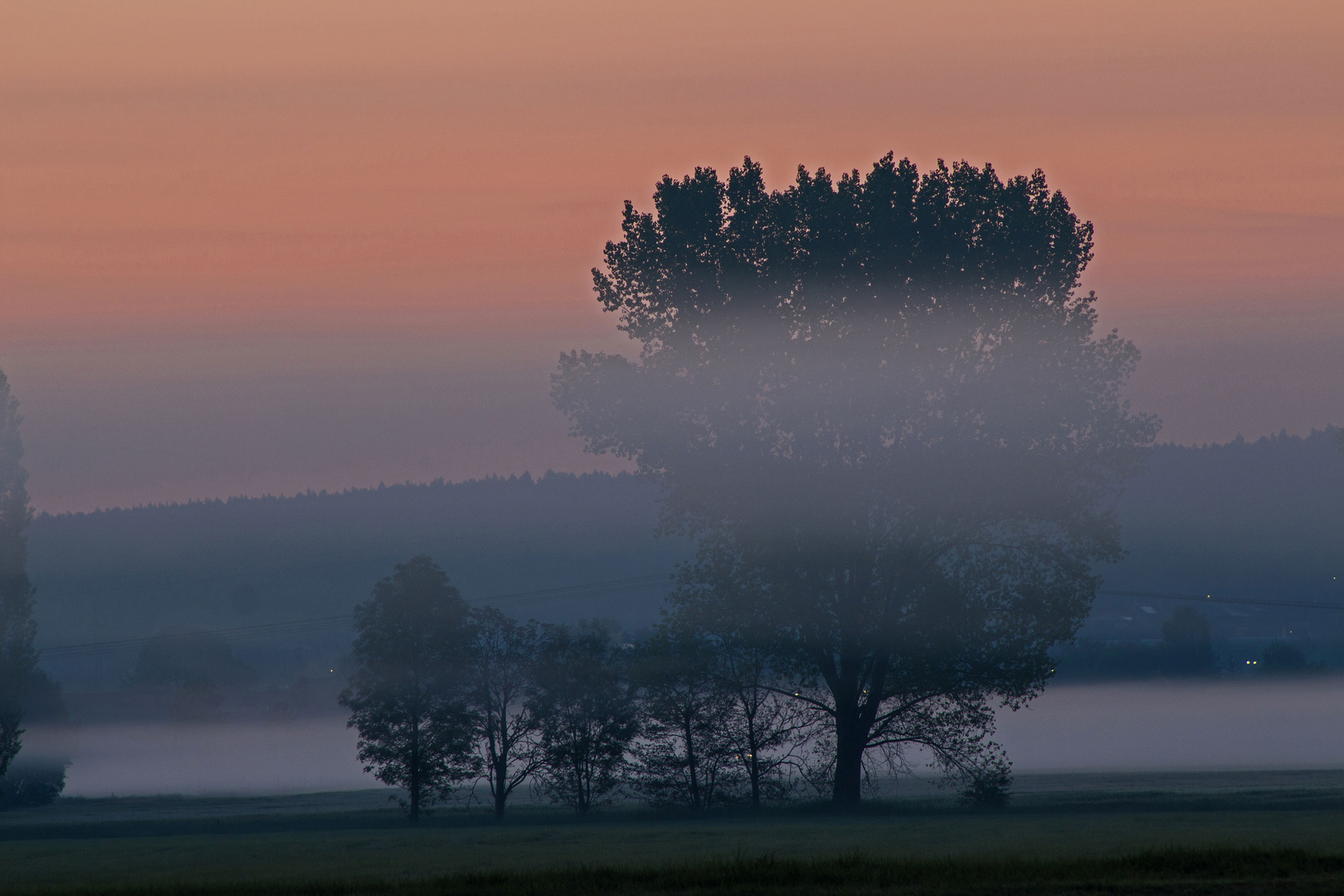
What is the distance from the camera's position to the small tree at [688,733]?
145 feet

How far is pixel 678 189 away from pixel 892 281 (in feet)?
27.8

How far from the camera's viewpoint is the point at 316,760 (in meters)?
144

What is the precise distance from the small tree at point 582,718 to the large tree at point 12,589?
30.9m

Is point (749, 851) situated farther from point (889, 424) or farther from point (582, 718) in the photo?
point (582, 718)

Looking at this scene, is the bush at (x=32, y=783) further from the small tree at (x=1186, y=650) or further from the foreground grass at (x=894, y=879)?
the small tree at (x=1186, y=650)

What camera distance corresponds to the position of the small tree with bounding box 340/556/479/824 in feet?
156

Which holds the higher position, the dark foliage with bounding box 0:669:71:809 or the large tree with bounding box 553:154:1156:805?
the large tree with bounding box 553:154:1156:805

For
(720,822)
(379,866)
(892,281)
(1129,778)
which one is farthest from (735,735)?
(1129,778)

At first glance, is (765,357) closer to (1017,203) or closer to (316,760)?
(1017,203)

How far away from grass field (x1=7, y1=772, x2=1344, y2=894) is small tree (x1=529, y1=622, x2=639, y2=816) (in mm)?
2111

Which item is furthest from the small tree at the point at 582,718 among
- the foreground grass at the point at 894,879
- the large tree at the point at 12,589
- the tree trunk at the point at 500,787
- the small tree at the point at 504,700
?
the large tree at the point at 12,589

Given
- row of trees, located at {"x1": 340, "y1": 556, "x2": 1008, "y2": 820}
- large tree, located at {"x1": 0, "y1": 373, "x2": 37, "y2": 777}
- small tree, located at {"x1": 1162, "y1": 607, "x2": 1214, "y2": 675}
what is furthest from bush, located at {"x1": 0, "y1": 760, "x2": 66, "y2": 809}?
small tree, located at {"x1": 1162, "y1": 607, "x2": 1214, "y2": 675}

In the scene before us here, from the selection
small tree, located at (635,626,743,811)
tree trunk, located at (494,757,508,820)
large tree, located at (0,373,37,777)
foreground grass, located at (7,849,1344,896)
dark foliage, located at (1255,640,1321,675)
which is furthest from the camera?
dark foliage, located at (1255,640,1321,675)

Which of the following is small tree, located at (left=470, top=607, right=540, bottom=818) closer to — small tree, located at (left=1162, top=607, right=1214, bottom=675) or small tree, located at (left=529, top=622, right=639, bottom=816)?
small tree, located at (left=529, top=622, right=639, bottom=816)
